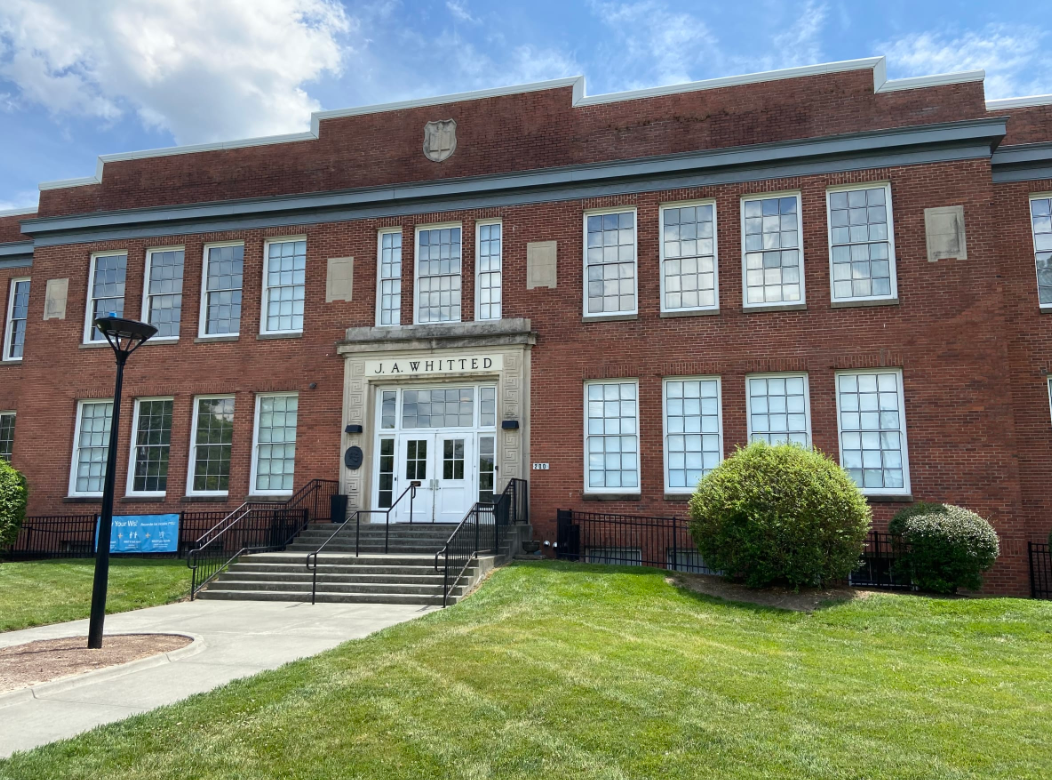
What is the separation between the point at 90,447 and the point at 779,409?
50.9ft

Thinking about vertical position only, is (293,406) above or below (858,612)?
above

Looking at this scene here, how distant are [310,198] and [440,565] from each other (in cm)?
953

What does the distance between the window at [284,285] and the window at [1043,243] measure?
1508 cm

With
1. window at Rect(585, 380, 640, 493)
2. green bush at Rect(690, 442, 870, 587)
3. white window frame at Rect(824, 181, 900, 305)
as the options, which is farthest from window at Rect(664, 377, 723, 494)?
green bush at Rect(690, 442, 870, 587)

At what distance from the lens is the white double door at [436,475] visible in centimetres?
1742

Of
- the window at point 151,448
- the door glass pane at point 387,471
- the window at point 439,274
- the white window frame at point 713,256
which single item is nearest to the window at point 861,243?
the white window frame at point 713,256

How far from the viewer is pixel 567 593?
1228cm

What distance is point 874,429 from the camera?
51.4 ft

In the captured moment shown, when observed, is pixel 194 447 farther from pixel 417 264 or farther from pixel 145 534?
pixel 417 264

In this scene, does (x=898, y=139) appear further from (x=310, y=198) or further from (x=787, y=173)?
(x=310, y=198)

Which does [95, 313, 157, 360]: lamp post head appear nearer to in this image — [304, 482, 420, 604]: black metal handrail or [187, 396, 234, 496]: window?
[304, 482, 420, 604]: black metal handrail

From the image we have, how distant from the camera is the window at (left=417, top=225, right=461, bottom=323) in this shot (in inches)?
725

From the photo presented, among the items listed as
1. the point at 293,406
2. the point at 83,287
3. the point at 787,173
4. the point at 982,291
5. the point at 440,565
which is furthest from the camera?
the point at 83,287

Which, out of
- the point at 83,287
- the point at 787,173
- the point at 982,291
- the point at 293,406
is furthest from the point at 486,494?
the point at 83,287
